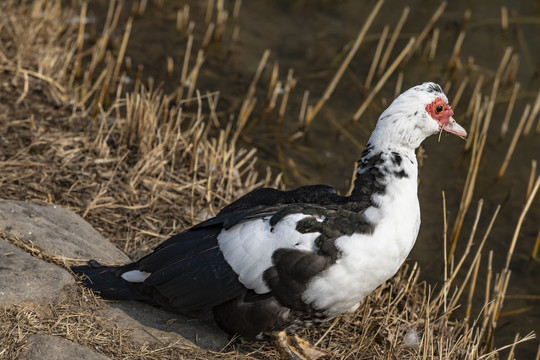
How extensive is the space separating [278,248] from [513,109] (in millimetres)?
4434

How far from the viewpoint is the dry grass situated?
3.70m

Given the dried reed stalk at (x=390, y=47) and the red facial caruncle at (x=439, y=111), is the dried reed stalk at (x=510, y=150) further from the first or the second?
the red facial caruncle at (x=439, y=111)

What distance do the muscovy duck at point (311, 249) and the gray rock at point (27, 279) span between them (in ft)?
1.35

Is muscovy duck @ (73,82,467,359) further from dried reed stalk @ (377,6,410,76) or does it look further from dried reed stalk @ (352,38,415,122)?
dried reed stalk @ (377,6,410,76)

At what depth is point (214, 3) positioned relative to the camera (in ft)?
27.1

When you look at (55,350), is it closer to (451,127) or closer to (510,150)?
(451,127)

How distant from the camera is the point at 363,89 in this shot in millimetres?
7047

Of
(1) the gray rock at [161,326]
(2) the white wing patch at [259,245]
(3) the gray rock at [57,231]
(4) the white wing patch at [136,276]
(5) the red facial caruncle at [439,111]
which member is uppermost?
(5) the red facial caruncle at [439,111]

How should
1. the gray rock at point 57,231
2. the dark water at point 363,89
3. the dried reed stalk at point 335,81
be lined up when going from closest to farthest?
the gray rock at point 57,231, the dark water at point 363,89, the dried reed stalk at point 335,81

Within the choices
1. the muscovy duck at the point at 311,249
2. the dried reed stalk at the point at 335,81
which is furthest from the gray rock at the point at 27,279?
the dried reed stalk at the point at 335,81

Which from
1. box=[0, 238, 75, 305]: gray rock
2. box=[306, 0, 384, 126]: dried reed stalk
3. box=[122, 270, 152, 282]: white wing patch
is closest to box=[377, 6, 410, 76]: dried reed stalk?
box=[306, 0, 384, 126]: dried reed stalk

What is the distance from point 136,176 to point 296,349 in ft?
5.98

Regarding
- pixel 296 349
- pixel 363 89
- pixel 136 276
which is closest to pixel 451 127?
pixel 296 349

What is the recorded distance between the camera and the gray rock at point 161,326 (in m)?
3.59
